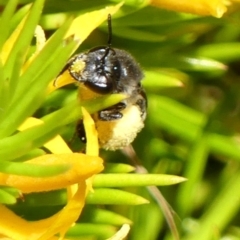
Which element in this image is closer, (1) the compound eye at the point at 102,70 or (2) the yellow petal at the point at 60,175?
(2) the yellow petal at the point at 60,175

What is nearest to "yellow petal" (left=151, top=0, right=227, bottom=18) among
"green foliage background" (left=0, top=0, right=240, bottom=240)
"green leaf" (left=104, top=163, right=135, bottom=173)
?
"green foliage background" (left=0, top=0, right=240, bottom=240)

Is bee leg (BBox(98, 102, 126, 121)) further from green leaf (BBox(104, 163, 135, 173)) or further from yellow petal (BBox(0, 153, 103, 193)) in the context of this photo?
yellow petal (BBox(0, 153, 103, 193))

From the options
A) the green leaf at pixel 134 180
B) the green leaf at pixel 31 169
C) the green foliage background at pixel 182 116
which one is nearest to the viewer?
the green leaf at pixel 31 169

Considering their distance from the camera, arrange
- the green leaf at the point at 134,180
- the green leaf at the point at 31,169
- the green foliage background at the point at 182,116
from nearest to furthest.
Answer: the green leaf at the point at 31,169 → the green leaf at the point at 134,180 → the green foliage background at the point at 182,116

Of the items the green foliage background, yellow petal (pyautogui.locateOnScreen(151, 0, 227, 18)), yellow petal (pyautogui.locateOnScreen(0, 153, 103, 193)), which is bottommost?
the green foliage background

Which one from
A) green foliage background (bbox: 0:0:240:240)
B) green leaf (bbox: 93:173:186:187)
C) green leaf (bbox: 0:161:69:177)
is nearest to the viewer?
green leaf (bbox: 0:161:69:177)

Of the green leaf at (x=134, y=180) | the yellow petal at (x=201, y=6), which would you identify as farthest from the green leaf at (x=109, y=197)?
the yellow petal at (x=201, y=6)

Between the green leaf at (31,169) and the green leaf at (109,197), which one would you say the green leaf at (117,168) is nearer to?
the green leaf at (109,197)

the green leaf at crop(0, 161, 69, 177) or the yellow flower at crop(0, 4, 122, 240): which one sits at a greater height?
the green leaf at crop(0, 161, 69, 177)

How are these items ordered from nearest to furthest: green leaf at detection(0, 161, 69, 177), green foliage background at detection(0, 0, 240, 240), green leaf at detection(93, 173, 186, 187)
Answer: green leaf at detection(0, 161, 69, 177)
green leaf at detection(93, 173, 186, 187)
green foliage background at detection(0, 0, 240, 240)
